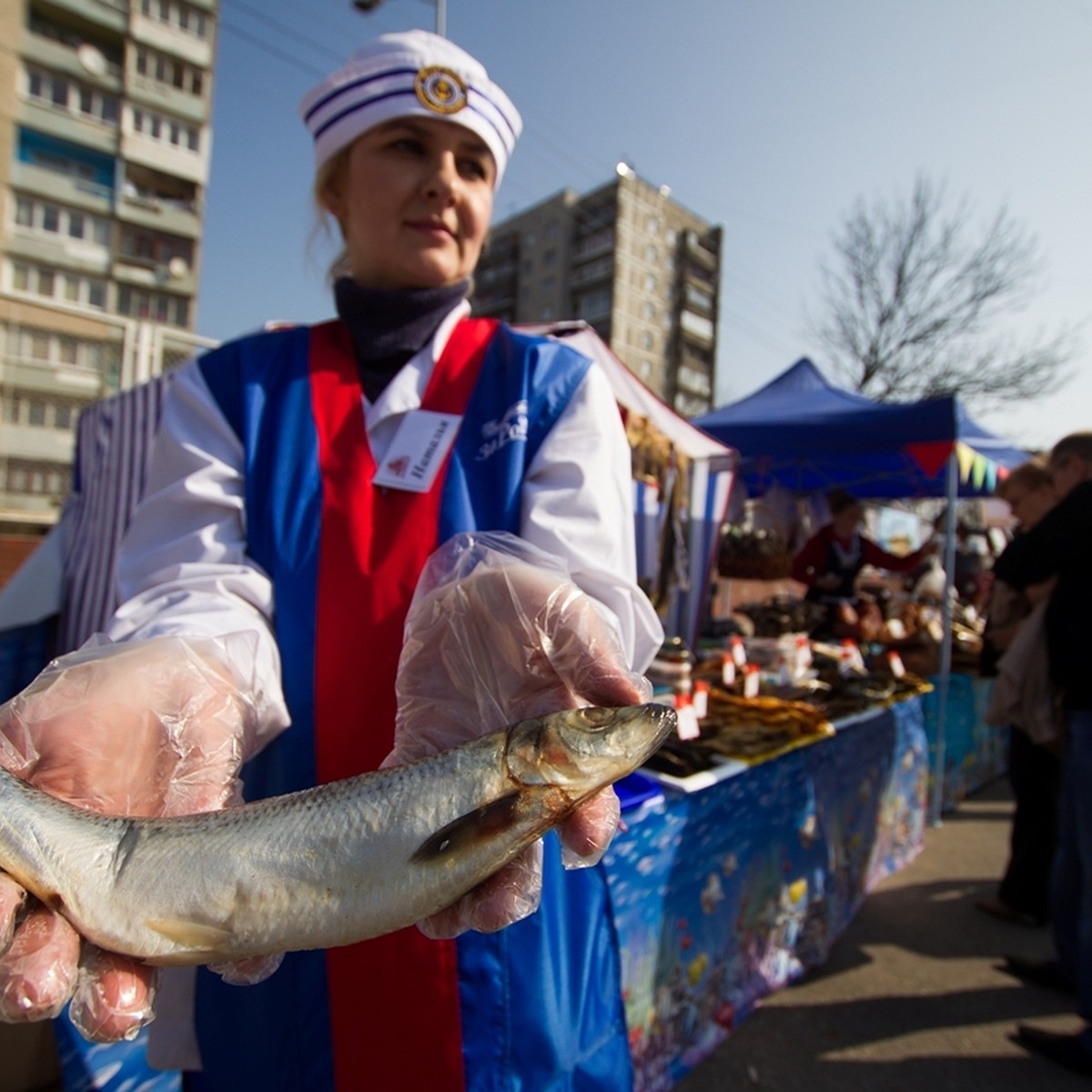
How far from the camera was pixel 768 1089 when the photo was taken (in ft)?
8.73

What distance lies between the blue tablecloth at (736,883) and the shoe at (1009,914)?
623 mm

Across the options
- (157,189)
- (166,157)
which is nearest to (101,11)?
(166,157)

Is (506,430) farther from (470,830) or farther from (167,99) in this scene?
(167,99)

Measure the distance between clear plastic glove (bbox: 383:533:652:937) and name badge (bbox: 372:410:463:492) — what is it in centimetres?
27

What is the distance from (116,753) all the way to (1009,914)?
4947 millimetres

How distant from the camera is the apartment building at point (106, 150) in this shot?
3338cm

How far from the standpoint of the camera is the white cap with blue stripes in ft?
4.40

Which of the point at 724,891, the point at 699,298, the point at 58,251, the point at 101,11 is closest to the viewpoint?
the point at 724,891

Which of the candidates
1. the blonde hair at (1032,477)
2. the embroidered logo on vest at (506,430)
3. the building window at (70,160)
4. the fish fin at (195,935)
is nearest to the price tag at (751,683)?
the blonde hair at (1032,477)

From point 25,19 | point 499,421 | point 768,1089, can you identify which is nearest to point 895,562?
point 768,1089

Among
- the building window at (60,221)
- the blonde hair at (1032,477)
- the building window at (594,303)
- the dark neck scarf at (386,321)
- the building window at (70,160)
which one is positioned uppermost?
the building window at (594,303)

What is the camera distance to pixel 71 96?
115ft

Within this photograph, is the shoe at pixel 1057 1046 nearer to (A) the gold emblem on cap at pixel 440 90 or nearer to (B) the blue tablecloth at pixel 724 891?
(B) the blue tablecloth at pixel 724 891

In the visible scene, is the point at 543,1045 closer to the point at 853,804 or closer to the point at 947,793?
the point at 853,804
